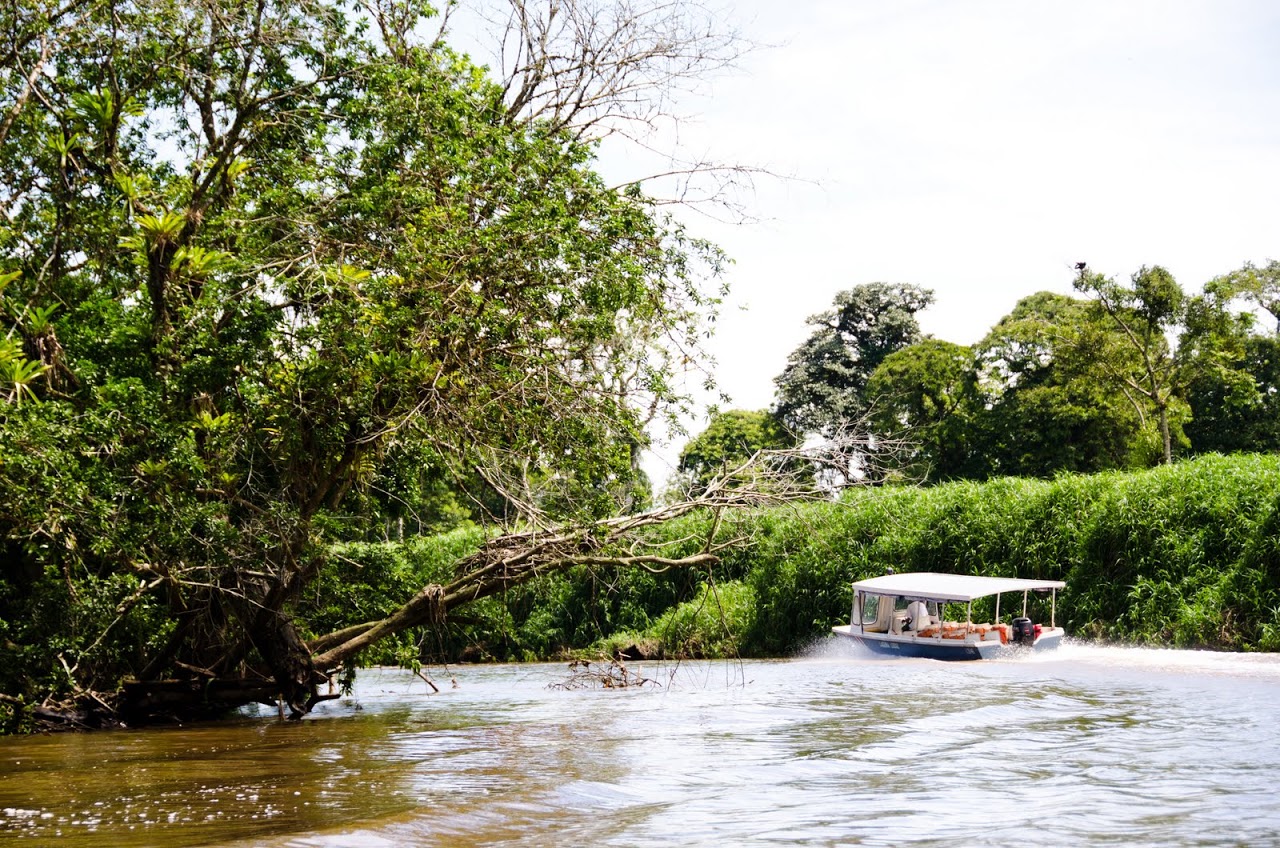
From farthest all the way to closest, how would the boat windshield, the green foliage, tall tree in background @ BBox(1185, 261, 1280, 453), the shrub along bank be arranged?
tall tree in background @ BBox(1185, 261, 1280, 453), the boat windshield, the green foliage, the shrub along bank

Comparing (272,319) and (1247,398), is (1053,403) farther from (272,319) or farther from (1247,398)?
(272,319)

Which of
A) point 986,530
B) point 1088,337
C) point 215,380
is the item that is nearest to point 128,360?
point 215,380

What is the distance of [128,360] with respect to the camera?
46.4 ft

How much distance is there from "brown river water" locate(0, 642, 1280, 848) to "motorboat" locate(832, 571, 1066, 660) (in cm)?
286

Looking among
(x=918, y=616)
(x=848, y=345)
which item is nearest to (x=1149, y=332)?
(x=848, y=345)

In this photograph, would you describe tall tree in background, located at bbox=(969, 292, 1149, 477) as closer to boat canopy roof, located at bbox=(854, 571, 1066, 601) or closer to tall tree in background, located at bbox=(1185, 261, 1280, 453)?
tall tree in background, located at bbox=(1185, 261, 1280, 453)

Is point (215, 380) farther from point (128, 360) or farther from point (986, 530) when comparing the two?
point (986, 530)

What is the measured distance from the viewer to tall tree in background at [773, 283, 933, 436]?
173ft

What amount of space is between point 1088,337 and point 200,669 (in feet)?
111

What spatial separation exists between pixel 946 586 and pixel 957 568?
11.2 ft

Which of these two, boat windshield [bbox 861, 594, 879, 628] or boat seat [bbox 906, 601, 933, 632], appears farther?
boat windshield [bbox 861, 594, 879, 628]

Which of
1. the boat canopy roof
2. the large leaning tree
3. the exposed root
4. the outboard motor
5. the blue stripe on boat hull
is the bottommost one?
the exposed root

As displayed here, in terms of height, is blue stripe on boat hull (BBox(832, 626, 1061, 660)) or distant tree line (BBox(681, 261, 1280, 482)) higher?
distant tree line (BBox(681, 261, 1280, 482))

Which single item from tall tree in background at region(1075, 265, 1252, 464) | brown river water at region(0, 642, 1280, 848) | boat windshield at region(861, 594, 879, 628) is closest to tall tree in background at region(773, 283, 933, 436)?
tall tree in background at region(1075, 265, 1252, 464)
